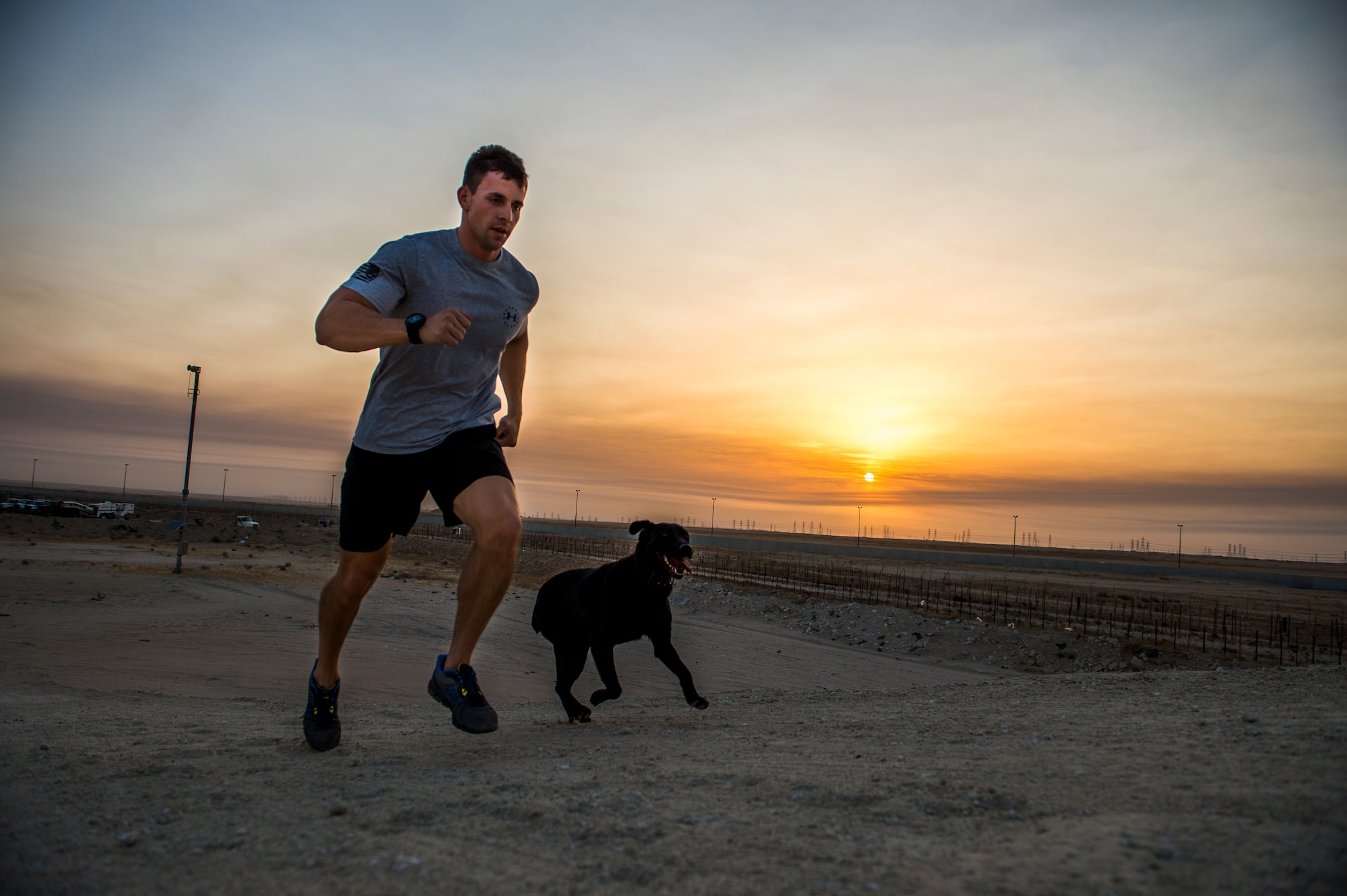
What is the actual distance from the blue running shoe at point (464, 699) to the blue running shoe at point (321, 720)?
1.95 feet

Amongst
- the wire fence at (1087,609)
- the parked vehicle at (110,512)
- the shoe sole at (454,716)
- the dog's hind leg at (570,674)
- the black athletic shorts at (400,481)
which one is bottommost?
the parked vehicle at (110,512)

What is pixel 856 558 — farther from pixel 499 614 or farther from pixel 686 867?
pixel 686 867

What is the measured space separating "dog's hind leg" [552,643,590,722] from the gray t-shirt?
2.24 meters

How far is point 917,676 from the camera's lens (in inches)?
488

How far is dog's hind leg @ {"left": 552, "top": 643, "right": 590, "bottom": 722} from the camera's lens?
498cm

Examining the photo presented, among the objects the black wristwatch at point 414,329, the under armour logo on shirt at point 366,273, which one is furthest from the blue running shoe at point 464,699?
the under armour logo on shirt at point 366,273

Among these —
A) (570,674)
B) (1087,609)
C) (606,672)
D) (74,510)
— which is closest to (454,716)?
(570,674)

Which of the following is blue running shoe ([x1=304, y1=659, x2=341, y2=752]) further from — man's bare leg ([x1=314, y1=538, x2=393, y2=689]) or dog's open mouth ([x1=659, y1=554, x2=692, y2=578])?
dog's open mouth ([x1=659, y1=554, x2=692, y2=578])

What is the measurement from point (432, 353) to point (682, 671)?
2.85 meters

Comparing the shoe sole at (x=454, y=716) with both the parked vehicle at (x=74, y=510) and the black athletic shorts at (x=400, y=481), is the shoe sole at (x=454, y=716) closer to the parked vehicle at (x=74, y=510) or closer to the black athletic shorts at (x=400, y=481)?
the black athletic shorts at (x=400, y=481)

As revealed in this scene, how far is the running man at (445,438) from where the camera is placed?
10.8 ft

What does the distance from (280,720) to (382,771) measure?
7.88 feet

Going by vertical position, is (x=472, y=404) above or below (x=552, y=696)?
above

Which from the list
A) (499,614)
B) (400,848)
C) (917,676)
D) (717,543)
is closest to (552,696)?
(400,848)
